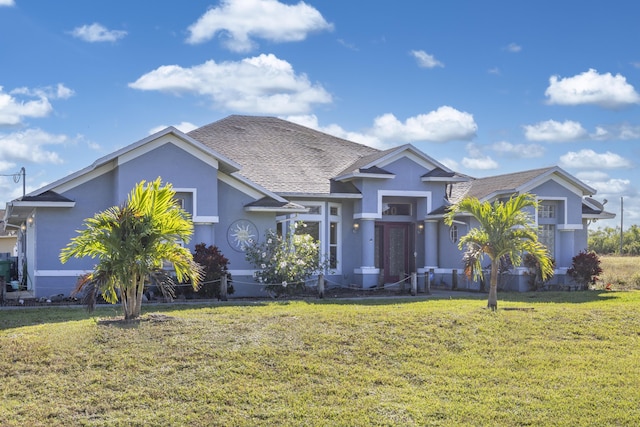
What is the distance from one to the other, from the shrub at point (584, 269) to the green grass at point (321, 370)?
10.3 meters

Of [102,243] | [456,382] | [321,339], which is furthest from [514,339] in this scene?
[102,243]

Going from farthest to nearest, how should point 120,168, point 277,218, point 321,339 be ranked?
point 277,218 < point 120,168 < point 321,339

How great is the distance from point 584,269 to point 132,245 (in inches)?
695

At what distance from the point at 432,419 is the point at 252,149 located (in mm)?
18604

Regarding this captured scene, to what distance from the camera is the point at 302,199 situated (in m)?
24.2

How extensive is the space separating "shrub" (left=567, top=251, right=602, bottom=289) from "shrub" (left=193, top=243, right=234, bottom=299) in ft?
41.6

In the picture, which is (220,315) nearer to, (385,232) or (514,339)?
(514,339)

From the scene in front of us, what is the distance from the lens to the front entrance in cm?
2650

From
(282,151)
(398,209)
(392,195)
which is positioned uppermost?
(282,151)

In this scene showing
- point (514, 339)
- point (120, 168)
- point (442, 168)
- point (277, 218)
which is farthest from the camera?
point (442, 168)

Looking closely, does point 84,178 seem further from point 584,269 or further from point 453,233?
point 584,269

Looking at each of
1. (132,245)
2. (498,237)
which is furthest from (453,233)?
(132,245)

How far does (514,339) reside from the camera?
1360 cm

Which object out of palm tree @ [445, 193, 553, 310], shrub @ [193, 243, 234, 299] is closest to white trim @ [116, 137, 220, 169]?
shrub @ [193, 243, 234, 299]
